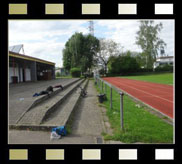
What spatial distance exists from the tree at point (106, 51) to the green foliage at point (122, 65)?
5.79 feet

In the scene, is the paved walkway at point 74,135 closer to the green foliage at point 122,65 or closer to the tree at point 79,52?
the tree at point 79,52

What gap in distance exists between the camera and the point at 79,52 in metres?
38.1

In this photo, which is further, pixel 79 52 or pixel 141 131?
pixel 79 52

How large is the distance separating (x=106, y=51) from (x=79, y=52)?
1501 cm

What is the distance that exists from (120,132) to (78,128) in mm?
1212

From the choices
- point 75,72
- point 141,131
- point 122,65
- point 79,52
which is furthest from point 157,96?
point 122,65

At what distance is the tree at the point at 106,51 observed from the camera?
4891 cm

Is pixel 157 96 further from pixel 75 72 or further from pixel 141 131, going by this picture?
pixel 75 72

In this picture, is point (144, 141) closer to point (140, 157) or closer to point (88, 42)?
point (140, 157)

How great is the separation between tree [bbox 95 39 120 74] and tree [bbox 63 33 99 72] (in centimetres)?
637

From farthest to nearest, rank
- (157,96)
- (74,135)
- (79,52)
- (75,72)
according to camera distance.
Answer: (79,52) < (75,72) < (157,96) < (74,135)

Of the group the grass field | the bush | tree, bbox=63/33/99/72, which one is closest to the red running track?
the grass field

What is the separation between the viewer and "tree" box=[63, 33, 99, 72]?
123 feet

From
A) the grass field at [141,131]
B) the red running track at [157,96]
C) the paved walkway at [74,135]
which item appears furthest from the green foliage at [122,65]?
the paved walkway at [74,135]
